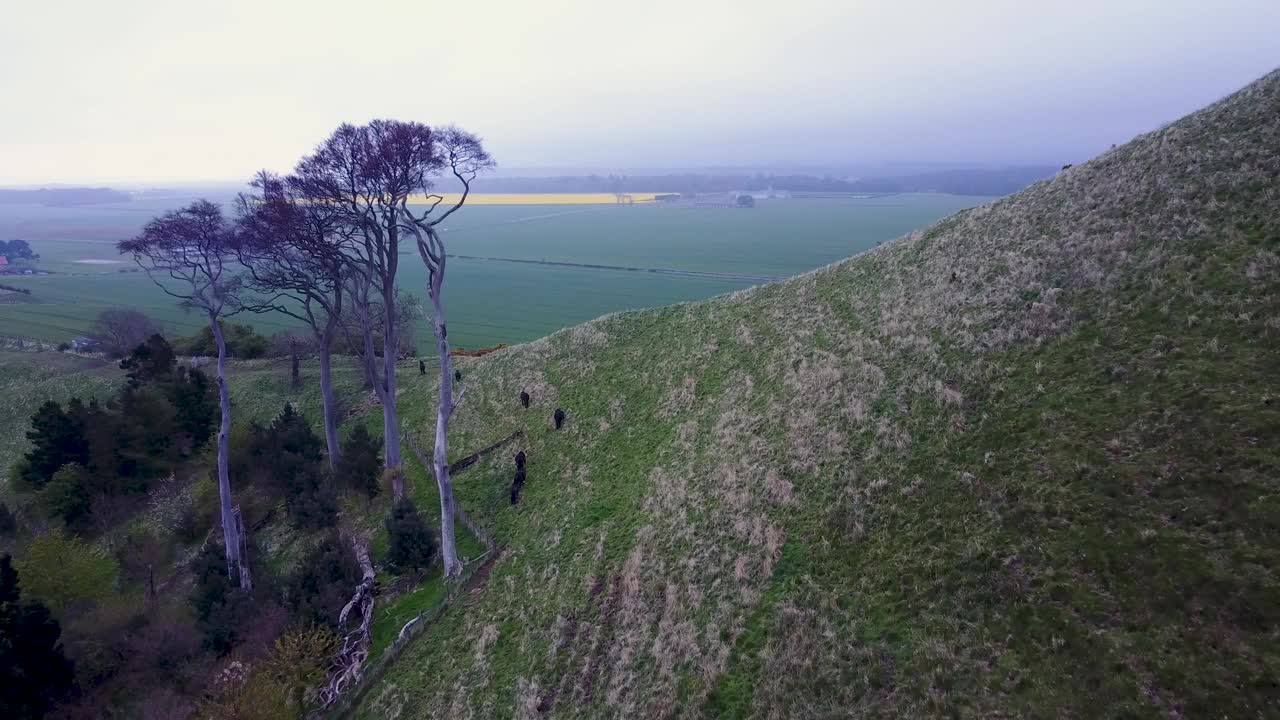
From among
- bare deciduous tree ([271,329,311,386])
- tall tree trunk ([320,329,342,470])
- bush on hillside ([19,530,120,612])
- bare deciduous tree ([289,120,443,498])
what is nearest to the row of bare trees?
bare deciduous tree ([289,120,443,498])

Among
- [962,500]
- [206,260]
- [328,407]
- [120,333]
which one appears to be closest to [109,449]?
[328,407]

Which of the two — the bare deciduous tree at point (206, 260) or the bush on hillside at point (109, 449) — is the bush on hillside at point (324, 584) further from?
the bush on hillside at point (109, 449)

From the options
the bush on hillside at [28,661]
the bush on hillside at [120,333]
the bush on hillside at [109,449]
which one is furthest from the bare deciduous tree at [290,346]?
the bush on hillside at [28,661]

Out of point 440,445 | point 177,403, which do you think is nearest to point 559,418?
point 440,445

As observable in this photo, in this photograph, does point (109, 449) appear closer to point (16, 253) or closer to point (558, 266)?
point (558, 266)

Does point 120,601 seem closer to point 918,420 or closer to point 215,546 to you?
point 215,546

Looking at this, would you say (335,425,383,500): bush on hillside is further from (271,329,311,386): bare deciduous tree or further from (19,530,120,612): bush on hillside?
(271,329,311,386): bare deciduous tree
